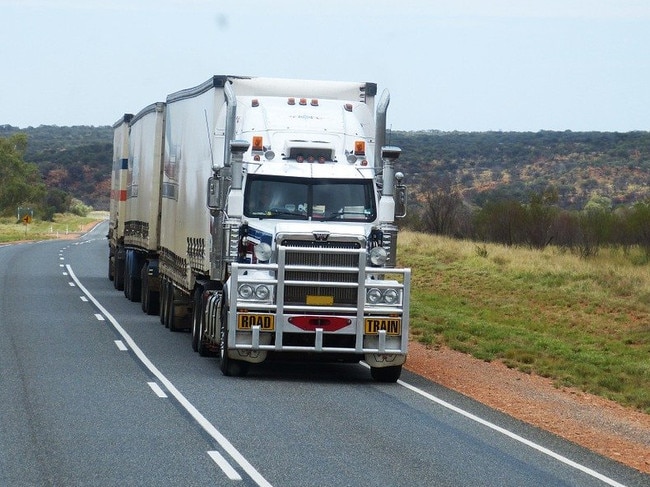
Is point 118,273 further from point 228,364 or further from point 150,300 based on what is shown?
point 228,364

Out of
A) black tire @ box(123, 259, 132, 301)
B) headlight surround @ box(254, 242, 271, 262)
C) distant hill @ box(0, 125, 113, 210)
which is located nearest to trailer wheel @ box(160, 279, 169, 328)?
black tire @ box(123, 259, 132, 301)

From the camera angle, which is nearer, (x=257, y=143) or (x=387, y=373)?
(x=387, y=373)

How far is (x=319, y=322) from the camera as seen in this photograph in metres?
16.4

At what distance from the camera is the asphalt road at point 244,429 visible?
10.4 m

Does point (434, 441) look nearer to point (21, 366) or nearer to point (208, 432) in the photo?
point (208, 432)

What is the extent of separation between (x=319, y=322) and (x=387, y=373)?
1350 millimetres

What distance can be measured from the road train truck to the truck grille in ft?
0.04

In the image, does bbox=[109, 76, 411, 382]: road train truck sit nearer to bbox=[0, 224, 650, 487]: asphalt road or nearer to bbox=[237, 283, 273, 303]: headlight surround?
bbox=[237, 283, 273, 303]: headlight surround

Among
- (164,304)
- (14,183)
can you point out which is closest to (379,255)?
(164,304)

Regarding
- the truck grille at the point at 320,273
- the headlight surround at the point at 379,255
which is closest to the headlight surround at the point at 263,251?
the truck grille at the point at 320,273

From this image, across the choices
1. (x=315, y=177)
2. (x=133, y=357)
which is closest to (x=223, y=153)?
(x=315, y=177)

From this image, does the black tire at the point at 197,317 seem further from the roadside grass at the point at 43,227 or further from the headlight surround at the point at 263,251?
the roadside grass at the point at 43,227

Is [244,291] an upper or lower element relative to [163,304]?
upper

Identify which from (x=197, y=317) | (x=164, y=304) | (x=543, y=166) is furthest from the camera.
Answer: (x=543, y=166)
